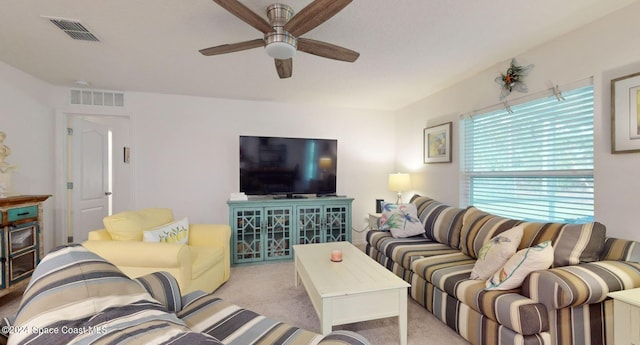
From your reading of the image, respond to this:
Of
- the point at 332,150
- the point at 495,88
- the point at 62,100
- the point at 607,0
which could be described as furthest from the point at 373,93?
the point at 62,100

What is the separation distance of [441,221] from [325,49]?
2.14 metres

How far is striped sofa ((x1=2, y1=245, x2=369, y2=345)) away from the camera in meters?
0.71

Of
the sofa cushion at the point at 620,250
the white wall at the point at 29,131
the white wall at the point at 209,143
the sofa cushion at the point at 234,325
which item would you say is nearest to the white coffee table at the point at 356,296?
the sofa cushion at the point at 234,325

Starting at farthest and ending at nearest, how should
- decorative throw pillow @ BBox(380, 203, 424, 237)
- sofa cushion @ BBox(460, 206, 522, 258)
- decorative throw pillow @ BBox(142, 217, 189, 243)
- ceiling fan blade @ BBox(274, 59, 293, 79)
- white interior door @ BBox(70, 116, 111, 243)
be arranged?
white interior door @ BBox(70, 116, 111, 243)
decorative throw pillow @ BBox(380, 203, 424, 237)
decorative throw pillow @ BBox(142, 217, 189, 243)
sofa cushion @ BBox(460, 206, 522, 258)
ceiling fan blade @ BBox(274, 59, 293, 79)

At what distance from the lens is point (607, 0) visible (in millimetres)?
1721

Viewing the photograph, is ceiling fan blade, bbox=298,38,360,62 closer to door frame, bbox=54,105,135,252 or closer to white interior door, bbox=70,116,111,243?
door frame, bbox=54,105,135,252

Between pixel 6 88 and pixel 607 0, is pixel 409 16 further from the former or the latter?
pixel 6 88

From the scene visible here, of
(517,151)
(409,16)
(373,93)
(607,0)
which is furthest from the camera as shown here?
(373,93)

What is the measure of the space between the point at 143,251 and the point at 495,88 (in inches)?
142

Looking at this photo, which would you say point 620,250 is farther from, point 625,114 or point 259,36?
point 259,36

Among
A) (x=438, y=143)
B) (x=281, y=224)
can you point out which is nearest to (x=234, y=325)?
(x=281, y=224)

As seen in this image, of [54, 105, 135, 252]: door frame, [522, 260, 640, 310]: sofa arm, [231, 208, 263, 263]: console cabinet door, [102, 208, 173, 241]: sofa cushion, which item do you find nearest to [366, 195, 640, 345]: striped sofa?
[522, 260, 640, 310]: sofa arm

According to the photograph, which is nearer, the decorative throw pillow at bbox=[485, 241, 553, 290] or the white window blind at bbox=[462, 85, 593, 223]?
the decorative throw pillow at bbox=[485, 241, 553, 290]

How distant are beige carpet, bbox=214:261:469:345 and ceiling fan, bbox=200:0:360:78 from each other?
200 cm
